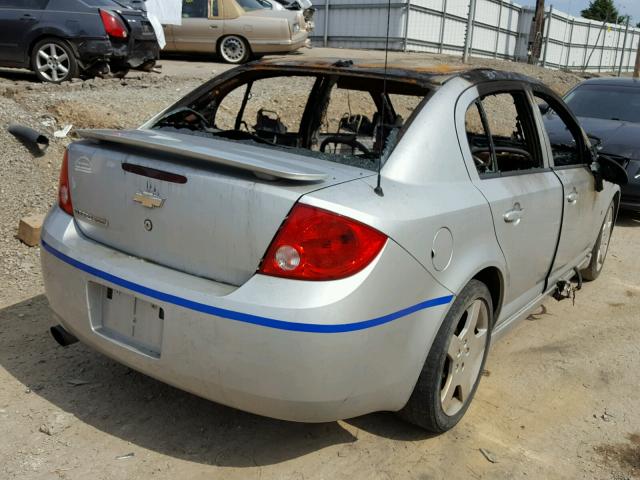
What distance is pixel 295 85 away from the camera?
875cm

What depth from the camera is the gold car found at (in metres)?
14.2

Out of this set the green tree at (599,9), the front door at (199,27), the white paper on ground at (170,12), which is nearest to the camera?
the white paper on ground at (170,12)

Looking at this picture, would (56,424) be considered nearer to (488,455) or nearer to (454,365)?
(454,365)

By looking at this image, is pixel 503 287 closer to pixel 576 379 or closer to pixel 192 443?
pixel 576 379

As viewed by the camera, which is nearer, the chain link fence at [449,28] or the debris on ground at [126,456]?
the debris on ground at [126,456]

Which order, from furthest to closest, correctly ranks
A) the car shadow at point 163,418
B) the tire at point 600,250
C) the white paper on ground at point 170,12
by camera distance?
the white paper on ground at point 170,12, the tire at point 600,250, the car shadow at point 163,418

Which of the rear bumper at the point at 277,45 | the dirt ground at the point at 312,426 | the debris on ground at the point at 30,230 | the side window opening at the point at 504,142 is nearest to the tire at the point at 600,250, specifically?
the dirt ground at the point at 312,426

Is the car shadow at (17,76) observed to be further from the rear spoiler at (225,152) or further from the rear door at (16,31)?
the rear spoiler at (225,152)

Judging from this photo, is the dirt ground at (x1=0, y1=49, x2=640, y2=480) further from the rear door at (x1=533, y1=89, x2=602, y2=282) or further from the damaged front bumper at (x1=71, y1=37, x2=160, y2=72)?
the damaged front bumper at (x1=71, y1=37, x2=160, y2=72)

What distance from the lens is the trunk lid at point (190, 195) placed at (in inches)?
95.4

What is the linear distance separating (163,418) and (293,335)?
111cm

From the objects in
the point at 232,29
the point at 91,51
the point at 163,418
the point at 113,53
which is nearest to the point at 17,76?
the point at 91,51

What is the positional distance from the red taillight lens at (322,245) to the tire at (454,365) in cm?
64

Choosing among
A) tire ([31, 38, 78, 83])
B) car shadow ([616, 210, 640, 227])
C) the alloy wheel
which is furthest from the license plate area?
the alloy wheel
